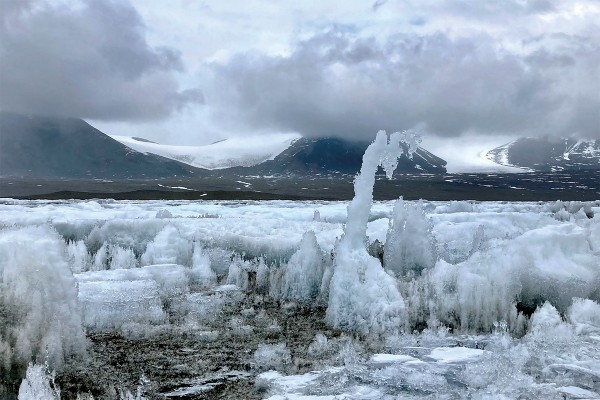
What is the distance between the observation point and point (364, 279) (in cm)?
1005

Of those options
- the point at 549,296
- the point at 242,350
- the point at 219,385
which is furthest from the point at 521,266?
the point at 219,385

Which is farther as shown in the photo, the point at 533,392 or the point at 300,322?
the point at 300,322

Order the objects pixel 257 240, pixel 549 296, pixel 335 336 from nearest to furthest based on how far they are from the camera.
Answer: pixel 335 336, pixel 549 296, pixel 257 240

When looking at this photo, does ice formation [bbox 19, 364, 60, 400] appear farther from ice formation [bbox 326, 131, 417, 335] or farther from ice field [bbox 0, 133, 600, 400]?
ice formation [bbox 326, 131, 417, 335]

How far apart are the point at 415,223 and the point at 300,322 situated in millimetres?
4704

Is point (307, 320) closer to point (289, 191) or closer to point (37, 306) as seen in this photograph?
point (37, 306)

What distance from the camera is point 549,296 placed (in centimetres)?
1066

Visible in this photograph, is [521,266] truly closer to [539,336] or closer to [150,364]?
[539,336]

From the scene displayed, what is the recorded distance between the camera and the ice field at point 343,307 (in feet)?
23.0

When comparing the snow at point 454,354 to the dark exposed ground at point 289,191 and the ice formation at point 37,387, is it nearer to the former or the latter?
the ice formation at point 37,387

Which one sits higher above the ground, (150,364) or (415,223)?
(415,223)

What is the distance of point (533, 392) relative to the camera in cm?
654

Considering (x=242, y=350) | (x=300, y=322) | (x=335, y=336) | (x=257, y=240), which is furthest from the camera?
(x=257, y=240)

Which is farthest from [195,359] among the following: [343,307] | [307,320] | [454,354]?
[454,354]
